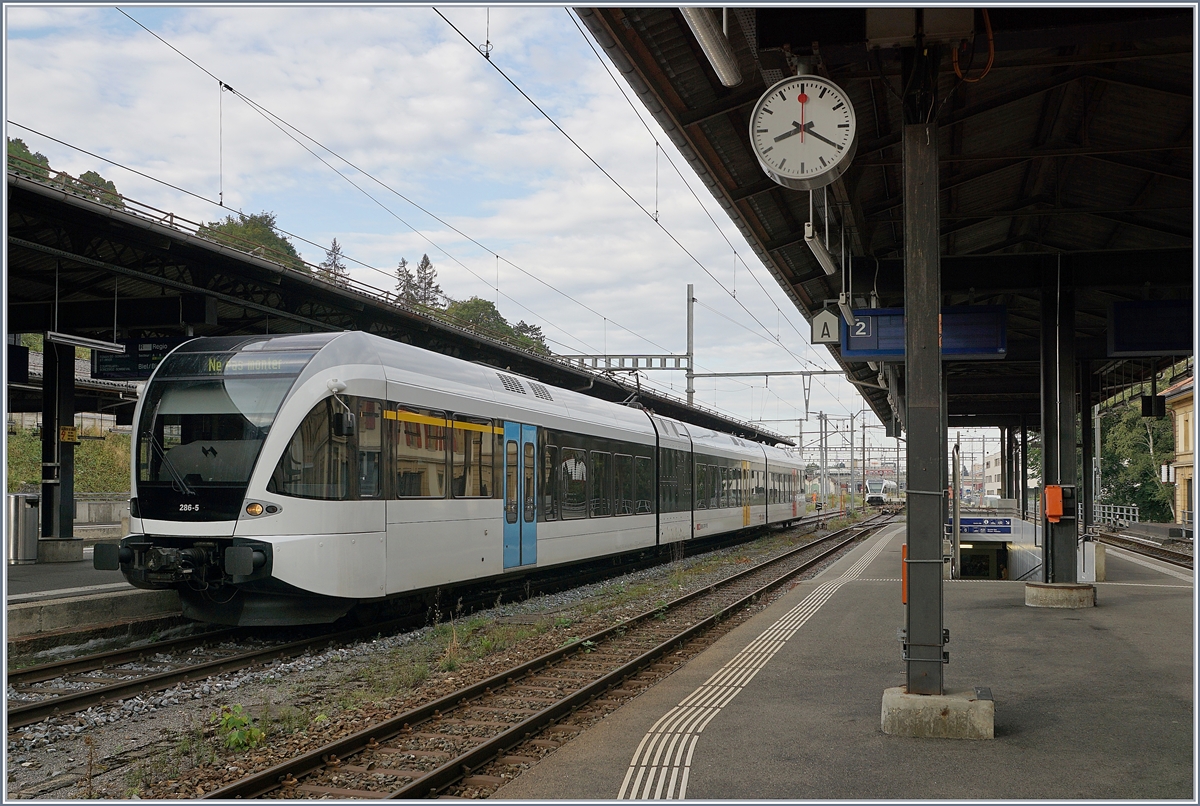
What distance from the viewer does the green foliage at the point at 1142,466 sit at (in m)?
52.3

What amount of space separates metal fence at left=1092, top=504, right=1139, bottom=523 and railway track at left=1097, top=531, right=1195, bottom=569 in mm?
8704

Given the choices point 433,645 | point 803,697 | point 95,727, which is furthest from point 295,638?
point 803,697

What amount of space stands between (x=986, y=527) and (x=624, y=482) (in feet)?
26.2

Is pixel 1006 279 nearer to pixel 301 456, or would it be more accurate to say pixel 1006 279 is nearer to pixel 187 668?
pixel 301 456

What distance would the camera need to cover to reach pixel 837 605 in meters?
14.1

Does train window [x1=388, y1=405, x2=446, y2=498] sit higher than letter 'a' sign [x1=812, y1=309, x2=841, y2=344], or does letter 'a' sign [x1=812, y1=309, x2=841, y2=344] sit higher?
letter 'a' sign [x1=812, y1=309, x2=841, y2=344]

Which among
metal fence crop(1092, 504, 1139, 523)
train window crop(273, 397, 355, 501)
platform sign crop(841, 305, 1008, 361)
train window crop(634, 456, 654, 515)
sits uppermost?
platform sign crop(841, 305, 1008, 361)

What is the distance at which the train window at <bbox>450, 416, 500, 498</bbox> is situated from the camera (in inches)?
490

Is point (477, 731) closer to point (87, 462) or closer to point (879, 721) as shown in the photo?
point (879, 721)

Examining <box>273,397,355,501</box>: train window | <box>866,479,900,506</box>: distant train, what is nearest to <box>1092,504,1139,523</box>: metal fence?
<box>866,479,900,506</box>: distant train

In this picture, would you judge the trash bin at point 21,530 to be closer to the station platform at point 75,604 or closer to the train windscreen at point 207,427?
the station platform at point 75,604

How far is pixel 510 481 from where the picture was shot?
13961mm

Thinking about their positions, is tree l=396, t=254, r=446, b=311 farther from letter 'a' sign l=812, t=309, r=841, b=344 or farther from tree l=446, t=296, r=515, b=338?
letter 'a' sign l=812, t=309, r=841, b=344

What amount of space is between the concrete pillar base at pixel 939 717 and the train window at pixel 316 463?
5928 millimetres
